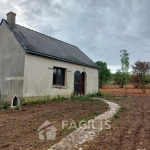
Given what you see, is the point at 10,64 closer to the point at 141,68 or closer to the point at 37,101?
the point at 37,101

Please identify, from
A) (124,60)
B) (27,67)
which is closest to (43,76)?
(27,67)

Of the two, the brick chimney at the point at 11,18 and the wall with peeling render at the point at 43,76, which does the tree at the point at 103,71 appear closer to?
the wall with peeling render at the point at 43,76

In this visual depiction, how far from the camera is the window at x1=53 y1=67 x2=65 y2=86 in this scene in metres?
10.8

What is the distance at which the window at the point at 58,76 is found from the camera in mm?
10828

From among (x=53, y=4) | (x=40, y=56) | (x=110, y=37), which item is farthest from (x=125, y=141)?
(x=110, y=37)

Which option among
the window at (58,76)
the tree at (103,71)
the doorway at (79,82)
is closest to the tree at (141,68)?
the doorway at (79,82)

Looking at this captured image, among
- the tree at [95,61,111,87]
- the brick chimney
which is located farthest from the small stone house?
the tree at [95,61,111,87]

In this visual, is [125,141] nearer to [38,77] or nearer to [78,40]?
[38,77]

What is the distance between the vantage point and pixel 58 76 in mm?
11094

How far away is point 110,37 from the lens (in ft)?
59.7

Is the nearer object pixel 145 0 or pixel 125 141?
pixel 125 141

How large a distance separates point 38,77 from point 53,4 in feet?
16.3

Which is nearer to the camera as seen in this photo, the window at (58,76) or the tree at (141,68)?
the window at (58,76)

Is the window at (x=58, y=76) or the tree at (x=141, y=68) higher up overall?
the tree at (x=141, y=68)
